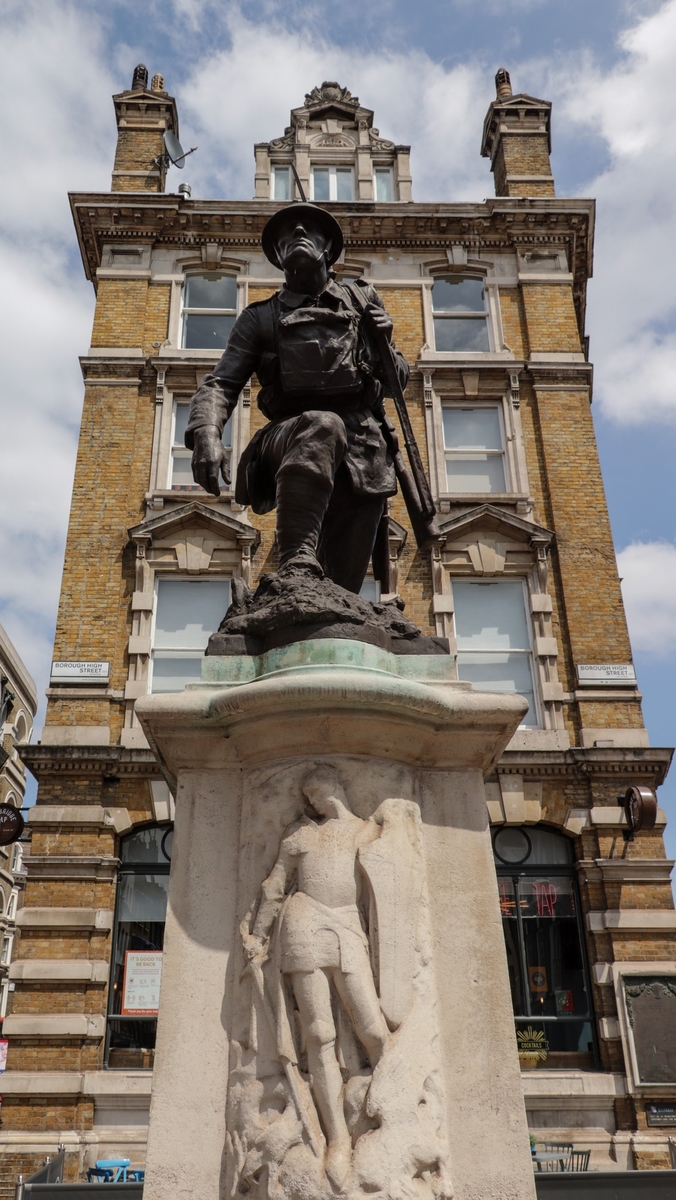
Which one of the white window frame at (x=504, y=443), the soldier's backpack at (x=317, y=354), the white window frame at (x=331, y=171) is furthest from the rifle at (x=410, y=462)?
the white window frame at (x=331, y=171)

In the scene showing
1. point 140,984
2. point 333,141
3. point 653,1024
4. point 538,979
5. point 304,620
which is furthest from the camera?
point 333,141

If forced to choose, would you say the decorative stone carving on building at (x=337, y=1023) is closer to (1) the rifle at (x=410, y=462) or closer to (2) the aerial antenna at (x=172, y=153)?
(1) the rifle at (x=410, y=462)

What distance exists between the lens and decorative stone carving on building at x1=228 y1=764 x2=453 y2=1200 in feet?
9.63

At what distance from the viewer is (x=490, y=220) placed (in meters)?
18.6

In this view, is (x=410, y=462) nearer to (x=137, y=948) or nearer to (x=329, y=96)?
(x=137, y=948)

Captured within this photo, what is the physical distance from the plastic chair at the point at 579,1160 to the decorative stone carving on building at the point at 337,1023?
29.7 ft

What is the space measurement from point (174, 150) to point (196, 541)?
9940 millimetres

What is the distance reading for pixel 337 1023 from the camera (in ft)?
10.2

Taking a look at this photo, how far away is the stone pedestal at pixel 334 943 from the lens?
9.91ft

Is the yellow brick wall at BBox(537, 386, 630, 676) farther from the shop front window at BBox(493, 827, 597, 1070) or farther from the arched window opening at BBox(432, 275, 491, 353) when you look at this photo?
the shop front window at BBox(493, 827, 597, 1070)

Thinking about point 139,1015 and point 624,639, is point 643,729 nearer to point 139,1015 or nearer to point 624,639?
point 624,639

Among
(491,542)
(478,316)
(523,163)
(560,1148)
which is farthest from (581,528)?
(560,1148)

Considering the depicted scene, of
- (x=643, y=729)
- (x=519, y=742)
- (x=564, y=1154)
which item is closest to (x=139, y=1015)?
(x=564, y=1154)

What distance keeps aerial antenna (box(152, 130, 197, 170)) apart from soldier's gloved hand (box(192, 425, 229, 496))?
56.9 feet
